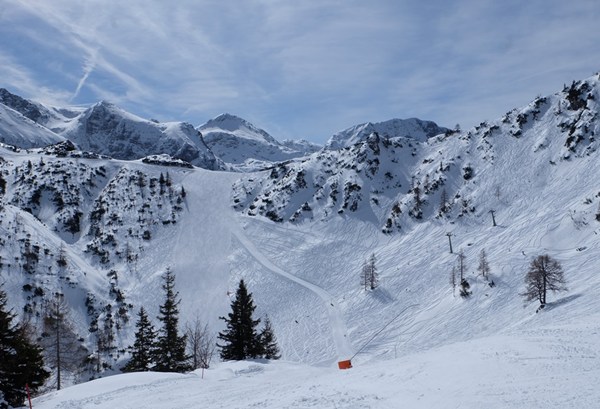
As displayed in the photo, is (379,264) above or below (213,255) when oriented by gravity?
below

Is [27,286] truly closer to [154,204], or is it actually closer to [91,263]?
[91,263]

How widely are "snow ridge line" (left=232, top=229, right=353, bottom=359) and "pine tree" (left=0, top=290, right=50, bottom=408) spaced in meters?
41.1

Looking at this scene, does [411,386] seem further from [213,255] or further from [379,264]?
[213,255]

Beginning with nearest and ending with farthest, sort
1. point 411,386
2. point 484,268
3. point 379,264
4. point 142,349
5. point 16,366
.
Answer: point 411,386, point 16,366, point 142,349, point 484,268, point 379,264

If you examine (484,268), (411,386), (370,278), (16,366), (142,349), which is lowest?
(411,386)

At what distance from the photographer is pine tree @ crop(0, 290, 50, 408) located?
24.0 metres

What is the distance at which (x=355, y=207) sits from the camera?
10925 centimetres

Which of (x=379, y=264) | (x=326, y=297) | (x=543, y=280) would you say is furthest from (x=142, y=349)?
(x=379, y=264)

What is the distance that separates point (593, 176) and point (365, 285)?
4837cm

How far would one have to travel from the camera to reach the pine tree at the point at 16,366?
23984 mm

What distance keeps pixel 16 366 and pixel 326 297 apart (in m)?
58.3

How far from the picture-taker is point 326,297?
256 ft

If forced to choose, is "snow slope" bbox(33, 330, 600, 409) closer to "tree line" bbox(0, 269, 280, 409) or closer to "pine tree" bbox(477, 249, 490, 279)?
"tree line" bbox(0, 269, 280, 409)

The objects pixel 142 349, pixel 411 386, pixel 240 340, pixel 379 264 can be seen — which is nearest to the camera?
pixel 411 386
